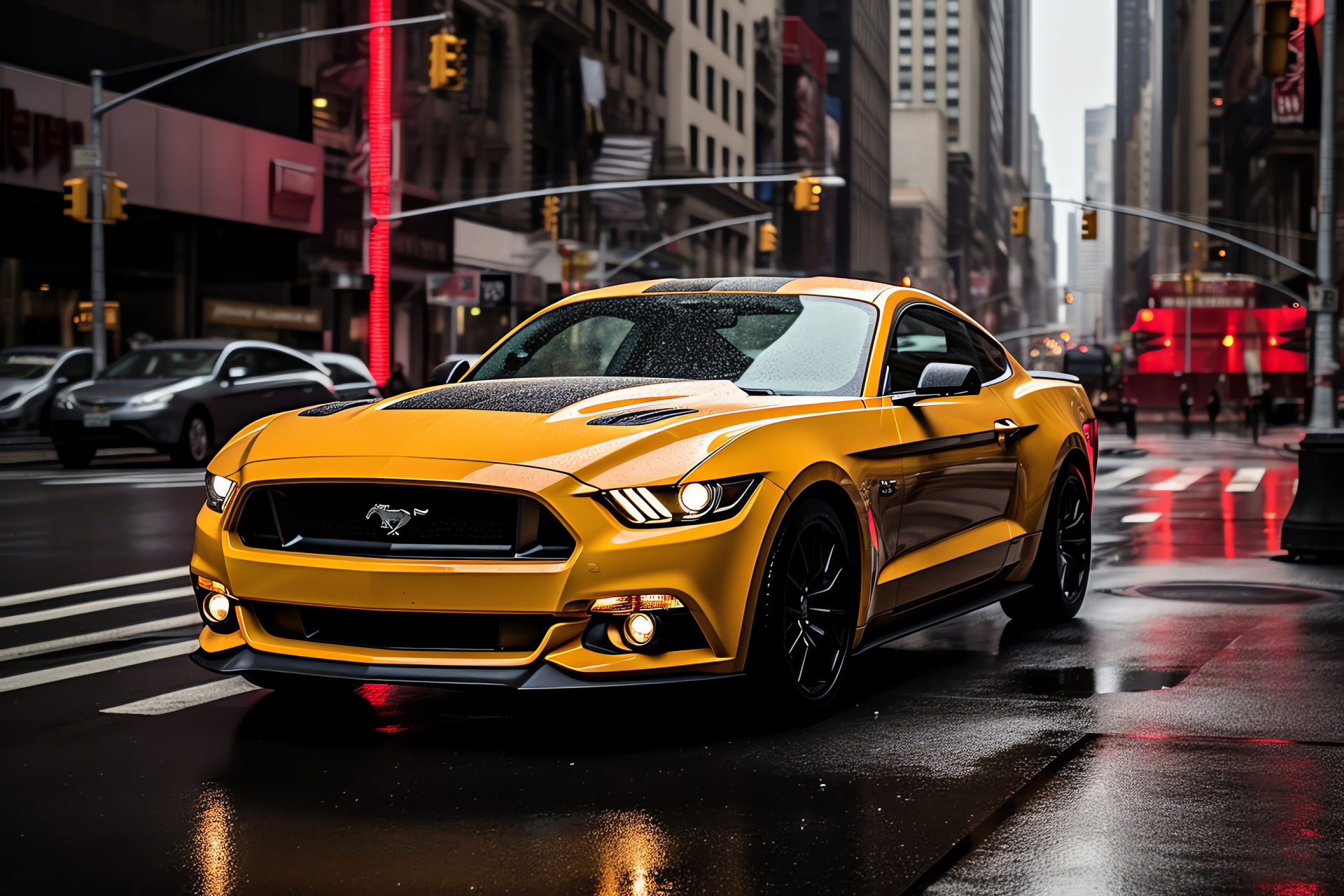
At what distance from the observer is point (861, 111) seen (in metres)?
140

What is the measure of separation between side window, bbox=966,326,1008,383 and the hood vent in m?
2.41

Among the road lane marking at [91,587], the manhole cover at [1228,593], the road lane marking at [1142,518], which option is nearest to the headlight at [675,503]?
the road lane marking at [91,587]

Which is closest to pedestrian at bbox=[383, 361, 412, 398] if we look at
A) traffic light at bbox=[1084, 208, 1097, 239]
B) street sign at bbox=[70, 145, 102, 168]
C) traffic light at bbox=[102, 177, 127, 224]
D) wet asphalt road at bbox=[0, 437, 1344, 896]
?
traffic light at bbox=[102, 177, 127, 224]

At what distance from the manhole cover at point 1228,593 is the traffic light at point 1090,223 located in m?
30.1

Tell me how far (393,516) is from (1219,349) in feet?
217

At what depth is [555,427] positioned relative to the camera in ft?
17.3

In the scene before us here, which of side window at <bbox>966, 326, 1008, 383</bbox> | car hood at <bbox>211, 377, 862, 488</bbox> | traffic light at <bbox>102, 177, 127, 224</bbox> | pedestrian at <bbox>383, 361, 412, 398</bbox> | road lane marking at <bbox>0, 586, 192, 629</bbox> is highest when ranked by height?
traffic light at <bbox>102, 177, 127, 224</bbox>

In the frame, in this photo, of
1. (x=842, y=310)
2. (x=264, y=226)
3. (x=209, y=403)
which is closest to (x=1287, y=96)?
(x=264, y=226)

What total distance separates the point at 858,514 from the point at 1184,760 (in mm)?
1405

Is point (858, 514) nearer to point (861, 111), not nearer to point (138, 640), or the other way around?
point (138, 640)

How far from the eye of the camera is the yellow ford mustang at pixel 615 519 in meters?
4.92

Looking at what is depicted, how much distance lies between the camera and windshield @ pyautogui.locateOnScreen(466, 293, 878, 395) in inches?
247

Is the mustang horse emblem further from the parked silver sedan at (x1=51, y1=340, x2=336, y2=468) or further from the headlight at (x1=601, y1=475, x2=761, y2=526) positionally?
the parked silver sedan at (x1=51, y1=340, x2=336, y2=468)

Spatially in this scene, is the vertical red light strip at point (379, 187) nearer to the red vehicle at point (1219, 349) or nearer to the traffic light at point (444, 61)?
the traffic light at point (444, 61)
